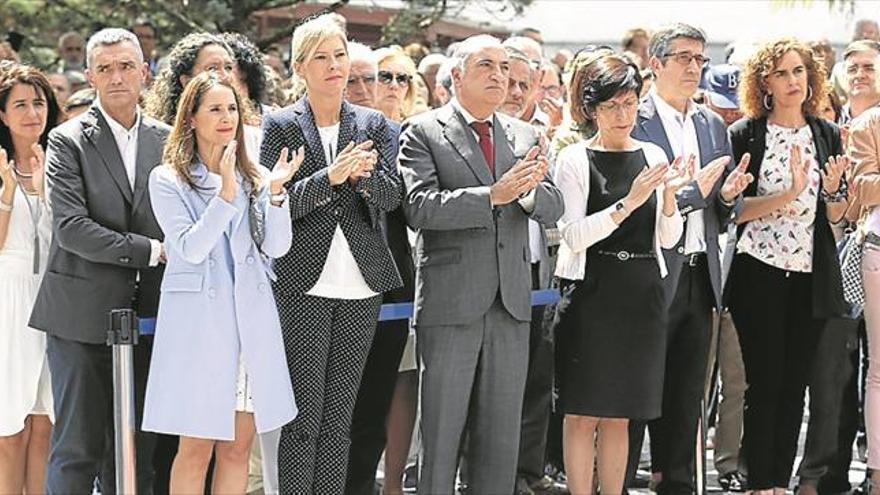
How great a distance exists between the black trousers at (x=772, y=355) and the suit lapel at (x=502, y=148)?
1434mm

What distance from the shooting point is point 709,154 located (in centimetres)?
760

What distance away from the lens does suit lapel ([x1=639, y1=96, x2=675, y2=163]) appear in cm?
753

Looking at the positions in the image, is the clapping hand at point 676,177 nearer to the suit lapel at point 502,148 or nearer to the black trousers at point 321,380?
the suit lapel at point 502,148

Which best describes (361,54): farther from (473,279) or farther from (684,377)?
(684,377)

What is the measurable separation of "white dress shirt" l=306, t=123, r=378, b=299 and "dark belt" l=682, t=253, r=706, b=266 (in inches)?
63.7

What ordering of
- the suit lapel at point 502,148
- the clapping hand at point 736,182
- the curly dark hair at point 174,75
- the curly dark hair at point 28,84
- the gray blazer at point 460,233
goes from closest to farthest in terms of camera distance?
the gray blazer at point 460,233, the suit lapel at point 502,148, the curly dark hair at point 28,84, the curly dark hair at point 174,75, the clapping hand at point 736,182

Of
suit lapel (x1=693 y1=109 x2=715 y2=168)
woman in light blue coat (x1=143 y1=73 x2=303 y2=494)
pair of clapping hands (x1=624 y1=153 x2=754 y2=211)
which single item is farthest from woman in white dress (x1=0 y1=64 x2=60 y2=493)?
suit lapel (x1=693 y1=109 x2=715 y2=168)

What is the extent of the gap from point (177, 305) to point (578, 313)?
187 centimetres

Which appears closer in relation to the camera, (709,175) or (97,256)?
(97,256)

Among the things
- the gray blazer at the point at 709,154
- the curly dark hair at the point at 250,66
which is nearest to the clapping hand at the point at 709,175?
the gray blazer at the point at 709,154

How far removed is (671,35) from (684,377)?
64.0 inches

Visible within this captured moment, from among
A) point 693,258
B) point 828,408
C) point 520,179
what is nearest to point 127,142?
point 520,179

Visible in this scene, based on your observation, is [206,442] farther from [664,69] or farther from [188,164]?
[664,69]

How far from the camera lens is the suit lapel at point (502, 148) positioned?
23.0ft
